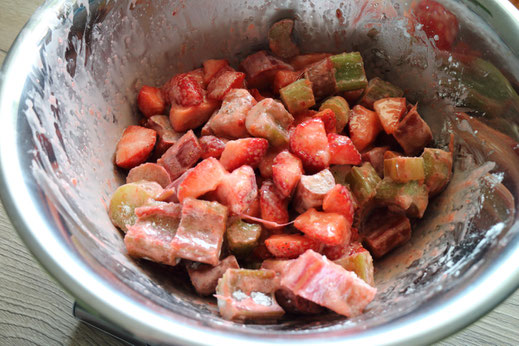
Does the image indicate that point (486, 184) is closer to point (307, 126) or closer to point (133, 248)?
point (307, 126)

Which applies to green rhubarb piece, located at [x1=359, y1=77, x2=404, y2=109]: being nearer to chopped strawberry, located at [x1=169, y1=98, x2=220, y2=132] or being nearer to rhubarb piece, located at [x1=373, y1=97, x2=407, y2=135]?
rhubarb piece, located at [x1=373, y1=97, x2=407, y2=135]

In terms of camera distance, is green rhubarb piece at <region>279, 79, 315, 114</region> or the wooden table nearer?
the wooden table

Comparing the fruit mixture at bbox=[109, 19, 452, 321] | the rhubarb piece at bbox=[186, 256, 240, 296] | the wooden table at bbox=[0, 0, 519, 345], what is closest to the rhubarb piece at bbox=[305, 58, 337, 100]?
the fruit mixture at bbox=[109, 19, 452, 321]

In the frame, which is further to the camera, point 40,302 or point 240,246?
point 40,302

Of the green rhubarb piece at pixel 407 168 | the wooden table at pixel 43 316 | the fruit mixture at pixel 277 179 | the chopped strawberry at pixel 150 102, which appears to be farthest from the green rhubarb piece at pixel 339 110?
the wooden table at pixel 43 316

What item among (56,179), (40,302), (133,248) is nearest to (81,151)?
(56,179)

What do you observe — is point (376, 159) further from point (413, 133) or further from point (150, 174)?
point (150, 174)

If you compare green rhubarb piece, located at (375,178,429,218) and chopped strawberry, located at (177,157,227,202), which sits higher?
green rhubarb piece, located at (375,178,429,218)
